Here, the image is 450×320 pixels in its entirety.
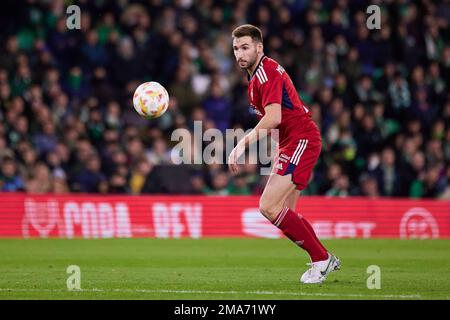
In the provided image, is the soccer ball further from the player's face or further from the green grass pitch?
the green grass pitch

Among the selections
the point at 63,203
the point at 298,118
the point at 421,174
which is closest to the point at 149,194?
the point at 63,203

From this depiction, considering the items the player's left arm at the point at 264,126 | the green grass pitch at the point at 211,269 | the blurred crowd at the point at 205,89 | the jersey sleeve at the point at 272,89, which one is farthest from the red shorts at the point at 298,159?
the blurred crowd at the point at 205,89

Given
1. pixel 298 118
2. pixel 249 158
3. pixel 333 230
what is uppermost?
pixel 298 118

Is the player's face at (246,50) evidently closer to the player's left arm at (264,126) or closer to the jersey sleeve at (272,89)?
the jersey sleeve at (272,89)

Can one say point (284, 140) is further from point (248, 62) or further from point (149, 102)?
point (149, 102)

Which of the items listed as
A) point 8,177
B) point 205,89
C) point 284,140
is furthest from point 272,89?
point 205,89

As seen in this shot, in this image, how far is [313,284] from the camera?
9469mm

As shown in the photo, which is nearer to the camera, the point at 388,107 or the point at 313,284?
the point at 313,284

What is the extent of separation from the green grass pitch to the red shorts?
113 centimetres

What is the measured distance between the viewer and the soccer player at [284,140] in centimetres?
957

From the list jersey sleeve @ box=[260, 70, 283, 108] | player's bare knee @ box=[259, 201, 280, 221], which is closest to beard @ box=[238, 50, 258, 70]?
jersey sleeve @ box=[260, 70, 283, 108]
